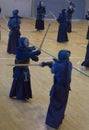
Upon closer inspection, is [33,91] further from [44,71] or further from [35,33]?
[35,33]

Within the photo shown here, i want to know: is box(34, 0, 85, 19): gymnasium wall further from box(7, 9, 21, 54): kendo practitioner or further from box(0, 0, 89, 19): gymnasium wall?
box(7, 9, 21, 54): kendo practitioner

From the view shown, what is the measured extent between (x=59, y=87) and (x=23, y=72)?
1.29m

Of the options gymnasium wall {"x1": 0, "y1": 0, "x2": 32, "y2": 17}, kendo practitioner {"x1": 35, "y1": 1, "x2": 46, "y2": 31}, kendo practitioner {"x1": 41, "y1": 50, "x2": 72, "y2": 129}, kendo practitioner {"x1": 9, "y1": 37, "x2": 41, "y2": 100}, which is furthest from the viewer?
gymnasium wall {"x1": 0, "y1": 0, "x2": 32, "y2": 17}

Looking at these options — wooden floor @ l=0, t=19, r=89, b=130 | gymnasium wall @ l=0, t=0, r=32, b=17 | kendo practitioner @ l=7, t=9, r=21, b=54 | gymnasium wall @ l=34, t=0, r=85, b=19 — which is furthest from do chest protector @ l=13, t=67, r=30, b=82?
gymnasium wall @ l=34, t=0, r=85, b=19

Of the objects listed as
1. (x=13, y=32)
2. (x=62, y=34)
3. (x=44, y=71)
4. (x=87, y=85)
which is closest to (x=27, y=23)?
(x=62, y=34)

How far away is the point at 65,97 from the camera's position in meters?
5.78

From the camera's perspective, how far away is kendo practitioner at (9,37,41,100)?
665 cm

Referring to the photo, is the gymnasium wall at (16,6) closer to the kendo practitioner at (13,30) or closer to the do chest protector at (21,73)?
the kendo practitioner at (13,30)

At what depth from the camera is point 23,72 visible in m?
6.77

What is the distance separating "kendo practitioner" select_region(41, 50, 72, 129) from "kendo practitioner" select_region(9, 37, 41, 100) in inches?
37.6

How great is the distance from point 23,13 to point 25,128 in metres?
15.7

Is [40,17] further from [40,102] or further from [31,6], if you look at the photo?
[40,102]

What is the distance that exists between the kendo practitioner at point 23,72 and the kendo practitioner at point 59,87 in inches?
37.6

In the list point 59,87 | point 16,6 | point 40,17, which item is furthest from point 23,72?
point 16,6
